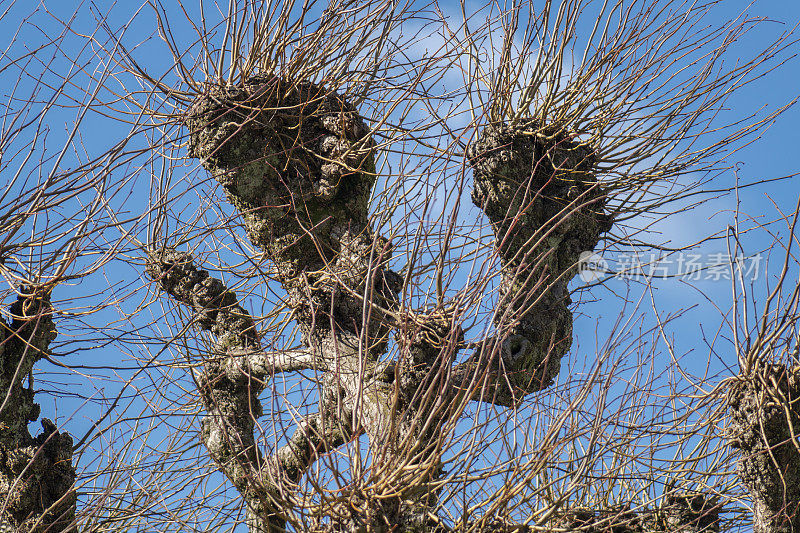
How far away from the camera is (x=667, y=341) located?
210 inches

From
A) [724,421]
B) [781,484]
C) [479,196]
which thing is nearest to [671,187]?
[479,196]

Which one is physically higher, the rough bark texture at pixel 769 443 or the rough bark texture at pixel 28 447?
the rough bark texture at pixel 28 447

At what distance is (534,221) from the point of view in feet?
20.0

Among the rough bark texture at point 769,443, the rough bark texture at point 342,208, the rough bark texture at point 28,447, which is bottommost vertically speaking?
the rough bark texture at point 769,443

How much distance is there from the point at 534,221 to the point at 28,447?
3987 millimetres

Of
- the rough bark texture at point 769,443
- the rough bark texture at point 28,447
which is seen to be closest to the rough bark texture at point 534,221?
the rough bark texture at point 769,443

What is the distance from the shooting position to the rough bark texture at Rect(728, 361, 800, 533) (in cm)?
484

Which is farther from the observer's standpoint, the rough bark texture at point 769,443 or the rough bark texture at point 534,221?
the rough bark texture at point 534,221

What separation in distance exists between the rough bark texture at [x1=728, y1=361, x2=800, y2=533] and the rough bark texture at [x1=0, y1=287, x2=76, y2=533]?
4.45 meters

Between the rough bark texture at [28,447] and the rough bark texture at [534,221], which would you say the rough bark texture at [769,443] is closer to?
the rough bark texture at [534,221]

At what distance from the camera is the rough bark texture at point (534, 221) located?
6.03 m

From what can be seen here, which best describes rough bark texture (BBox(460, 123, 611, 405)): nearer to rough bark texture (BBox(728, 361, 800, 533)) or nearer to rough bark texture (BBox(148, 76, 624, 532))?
rough bark texture (BBox(148, 76, 624, 532))

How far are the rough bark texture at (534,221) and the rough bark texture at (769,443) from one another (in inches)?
62.0

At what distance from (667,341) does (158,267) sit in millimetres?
4252
